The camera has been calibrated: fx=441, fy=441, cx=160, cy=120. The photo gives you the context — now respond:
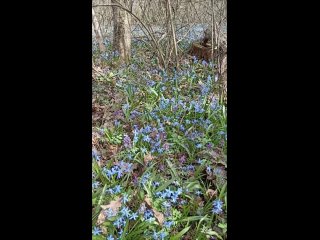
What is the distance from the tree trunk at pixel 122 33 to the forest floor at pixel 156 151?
0.07m

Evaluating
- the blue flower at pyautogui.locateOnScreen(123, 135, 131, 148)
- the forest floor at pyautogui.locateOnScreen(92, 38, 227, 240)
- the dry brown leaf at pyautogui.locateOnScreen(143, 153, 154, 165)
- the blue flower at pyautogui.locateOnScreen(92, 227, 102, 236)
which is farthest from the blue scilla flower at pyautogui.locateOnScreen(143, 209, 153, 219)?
the blue flower at pyautogui.locateOnScreen(123, 135, 131, 148)

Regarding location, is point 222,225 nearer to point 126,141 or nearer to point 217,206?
point 217,206

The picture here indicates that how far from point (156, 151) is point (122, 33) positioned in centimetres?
114

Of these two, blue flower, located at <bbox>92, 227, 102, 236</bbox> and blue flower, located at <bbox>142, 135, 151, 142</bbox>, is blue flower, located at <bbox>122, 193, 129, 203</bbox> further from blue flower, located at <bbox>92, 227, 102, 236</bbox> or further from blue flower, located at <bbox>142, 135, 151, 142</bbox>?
blue flower, located at <bbox>142, 135, 151, 142</bbox>

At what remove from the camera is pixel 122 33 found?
330 cm

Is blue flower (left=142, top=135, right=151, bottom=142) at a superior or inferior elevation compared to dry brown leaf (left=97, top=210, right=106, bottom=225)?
superior

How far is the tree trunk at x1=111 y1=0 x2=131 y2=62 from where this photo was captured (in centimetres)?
321

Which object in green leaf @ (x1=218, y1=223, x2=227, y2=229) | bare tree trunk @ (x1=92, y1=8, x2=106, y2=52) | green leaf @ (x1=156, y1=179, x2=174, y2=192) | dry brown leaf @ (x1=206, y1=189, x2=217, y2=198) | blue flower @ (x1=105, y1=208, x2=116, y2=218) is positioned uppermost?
bare tree trunk @ (x1=92, y1=8, x2=106, y2=52)

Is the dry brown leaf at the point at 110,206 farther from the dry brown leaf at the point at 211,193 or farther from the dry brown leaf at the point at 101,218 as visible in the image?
the dry brown leaf at the point at 211,193

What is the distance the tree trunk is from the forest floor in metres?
0.07

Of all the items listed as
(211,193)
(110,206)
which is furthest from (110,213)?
(211,193)
